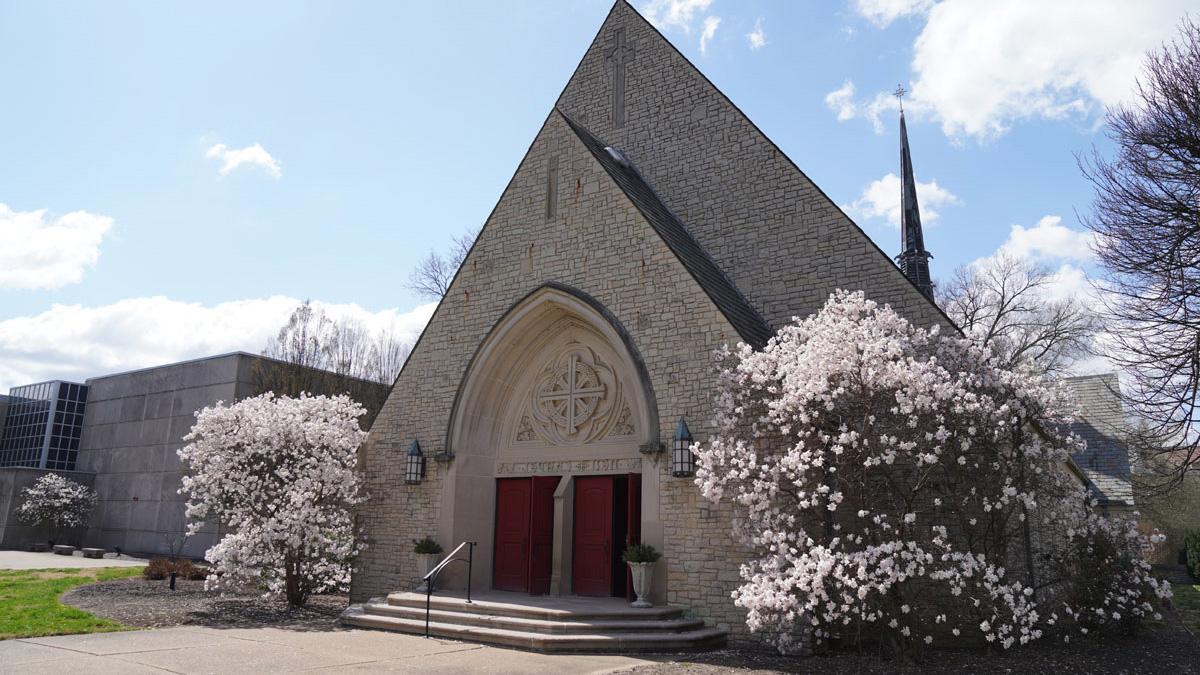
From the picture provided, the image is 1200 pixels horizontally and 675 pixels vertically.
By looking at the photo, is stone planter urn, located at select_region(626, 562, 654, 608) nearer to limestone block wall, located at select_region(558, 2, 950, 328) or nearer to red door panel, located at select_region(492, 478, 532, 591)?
red door panel, located at select_region(492, 478, 532, 591)

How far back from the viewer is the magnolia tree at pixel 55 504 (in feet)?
103

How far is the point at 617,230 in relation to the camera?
13.6 m

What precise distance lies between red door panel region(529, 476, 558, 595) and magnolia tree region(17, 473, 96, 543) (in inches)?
1053

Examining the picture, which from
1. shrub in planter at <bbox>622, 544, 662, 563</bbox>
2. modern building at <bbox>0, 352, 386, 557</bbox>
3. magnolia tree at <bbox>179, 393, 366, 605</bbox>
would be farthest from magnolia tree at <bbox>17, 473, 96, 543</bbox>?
shrub in planter at <bbox>622, 544, 662, 563</bbox>

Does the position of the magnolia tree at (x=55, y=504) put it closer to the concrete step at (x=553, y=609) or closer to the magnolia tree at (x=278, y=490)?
the magnolia tree at (x=278, y=490)

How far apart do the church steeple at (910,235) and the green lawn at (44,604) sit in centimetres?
2141

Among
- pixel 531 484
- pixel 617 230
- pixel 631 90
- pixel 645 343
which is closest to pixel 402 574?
pixel 531 484

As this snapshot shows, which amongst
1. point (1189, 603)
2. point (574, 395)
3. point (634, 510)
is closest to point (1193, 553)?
point (1189, 603)

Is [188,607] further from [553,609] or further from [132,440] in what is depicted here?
[132,440]

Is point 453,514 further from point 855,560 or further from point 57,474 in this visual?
point 57,474

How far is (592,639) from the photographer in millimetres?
10359

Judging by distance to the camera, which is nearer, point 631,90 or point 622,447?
point 622,447

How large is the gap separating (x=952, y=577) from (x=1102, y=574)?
3.99 meters

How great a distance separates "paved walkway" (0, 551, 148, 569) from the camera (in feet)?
74.1
